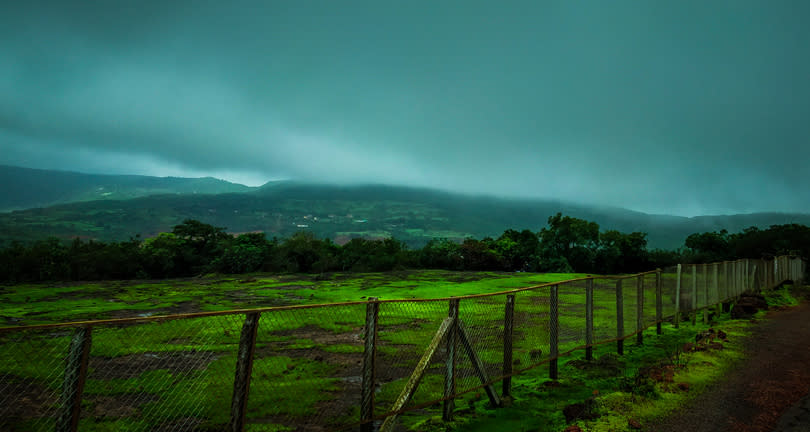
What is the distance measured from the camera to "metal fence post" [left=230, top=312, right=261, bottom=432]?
4.51 meters

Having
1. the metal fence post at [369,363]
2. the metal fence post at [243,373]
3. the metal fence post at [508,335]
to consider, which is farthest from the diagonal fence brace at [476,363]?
the metal fence post at [243,373]

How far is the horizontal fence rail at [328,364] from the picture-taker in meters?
4.57

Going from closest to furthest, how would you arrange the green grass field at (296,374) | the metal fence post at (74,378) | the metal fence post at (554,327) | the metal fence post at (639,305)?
the metal fence post at (74,378)
the green grass field at (296,374)
the metal fence post at (554,327)
the metal fence post at (639,305)

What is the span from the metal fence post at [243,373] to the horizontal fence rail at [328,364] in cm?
1

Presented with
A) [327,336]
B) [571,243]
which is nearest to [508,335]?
[327,336]

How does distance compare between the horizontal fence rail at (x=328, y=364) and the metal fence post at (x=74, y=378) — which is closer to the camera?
the metal fence post at (x=74, y=378)

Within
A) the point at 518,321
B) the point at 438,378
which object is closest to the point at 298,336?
the point at 438,378

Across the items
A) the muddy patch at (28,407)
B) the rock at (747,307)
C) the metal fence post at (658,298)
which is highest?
the metal fence post at (658,298)

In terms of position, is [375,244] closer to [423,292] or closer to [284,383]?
[423,292]

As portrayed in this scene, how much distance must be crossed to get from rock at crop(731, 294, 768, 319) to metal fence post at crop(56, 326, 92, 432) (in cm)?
2066

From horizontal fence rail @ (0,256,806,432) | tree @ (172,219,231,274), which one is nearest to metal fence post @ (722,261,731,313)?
horizontal fence rail @ (0,256,806,432)

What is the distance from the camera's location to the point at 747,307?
17.4 meters

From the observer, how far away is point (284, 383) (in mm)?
5934

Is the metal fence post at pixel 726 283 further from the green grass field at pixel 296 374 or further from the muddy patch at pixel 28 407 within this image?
the muddy patch at pixel 28 407
